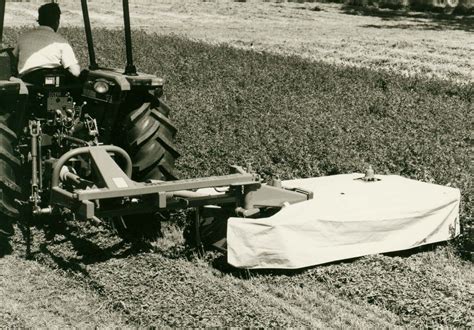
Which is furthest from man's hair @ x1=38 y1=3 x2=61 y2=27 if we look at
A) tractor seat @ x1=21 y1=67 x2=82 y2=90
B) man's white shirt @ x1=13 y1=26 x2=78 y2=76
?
tractor seat @ x1=21 y1=67 x2=82 y2=90

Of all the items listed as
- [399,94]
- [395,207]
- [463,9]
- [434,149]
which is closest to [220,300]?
[395,207]

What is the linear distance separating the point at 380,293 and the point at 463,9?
28116 millimetres

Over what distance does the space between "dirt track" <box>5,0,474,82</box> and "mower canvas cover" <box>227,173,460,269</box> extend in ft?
27.1

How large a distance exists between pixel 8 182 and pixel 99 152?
0.68 meters

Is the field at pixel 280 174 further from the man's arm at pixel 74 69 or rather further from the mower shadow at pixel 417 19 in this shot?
the mower shadow at pixel 417 19

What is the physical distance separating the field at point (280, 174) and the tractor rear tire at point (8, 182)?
298mm

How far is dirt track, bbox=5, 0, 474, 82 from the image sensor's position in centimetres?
1731

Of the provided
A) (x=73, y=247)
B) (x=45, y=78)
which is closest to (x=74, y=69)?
(x=45, y=78)

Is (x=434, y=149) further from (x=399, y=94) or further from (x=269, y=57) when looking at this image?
(x=269, y=57)

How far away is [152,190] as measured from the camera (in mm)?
4910

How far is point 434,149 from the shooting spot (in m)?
8.18

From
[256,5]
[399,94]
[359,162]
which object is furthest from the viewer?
[256,5]

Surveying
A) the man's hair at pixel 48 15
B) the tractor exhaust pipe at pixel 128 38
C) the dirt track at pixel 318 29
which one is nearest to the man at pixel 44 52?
the man's hair at pixel 48 15

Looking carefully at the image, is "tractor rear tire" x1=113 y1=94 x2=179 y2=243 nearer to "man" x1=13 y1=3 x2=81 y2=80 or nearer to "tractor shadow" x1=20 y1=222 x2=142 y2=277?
"tractor shadow" x1=20 y1=222 x2=142 y2=277
